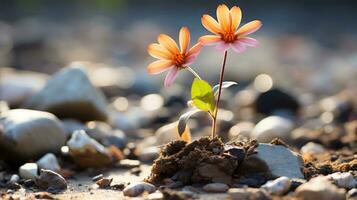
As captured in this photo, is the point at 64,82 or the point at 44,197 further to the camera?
the point at 64,82

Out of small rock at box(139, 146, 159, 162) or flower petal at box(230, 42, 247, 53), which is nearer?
flower petal at box(230, 42, 247, 53)

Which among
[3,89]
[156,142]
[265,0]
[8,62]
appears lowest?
[156,142]

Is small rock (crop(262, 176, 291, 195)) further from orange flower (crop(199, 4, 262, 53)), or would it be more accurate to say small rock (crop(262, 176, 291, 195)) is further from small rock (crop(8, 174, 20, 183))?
small rock (crop(8, 174, 20, 183))

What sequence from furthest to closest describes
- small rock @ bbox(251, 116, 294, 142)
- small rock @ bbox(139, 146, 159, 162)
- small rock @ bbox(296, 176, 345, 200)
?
small rock @ bbox(251, 116, 294, 142) < small rock @ bbox(139, 146, 159, 162) < small rock @ bbox(296, 176, 345, 200)

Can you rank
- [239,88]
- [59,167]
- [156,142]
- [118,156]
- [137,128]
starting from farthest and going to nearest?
[239,88] < [137,128] < [156,142] < [118,156] < [59,167]

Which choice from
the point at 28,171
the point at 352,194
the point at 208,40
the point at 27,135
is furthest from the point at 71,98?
the point at 352,194

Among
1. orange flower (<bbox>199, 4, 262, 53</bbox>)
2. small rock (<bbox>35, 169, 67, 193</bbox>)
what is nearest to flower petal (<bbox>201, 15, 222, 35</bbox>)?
orange flower (<bbox>199, 4, 262, 53</bbox>)

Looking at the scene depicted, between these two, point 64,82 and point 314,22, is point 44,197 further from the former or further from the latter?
point 314,22

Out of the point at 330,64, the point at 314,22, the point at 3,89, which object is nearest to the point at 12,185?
the point at 3,89
